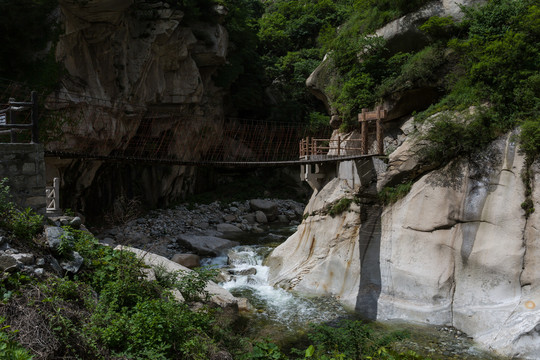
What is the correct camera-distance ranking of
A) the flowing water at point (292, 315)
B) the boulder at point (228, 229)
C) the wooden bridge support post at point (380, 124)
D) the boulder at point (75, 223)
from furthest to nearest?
the boulder at point (228, 229), the wooden bridge support post at point (380, 124), the flowing water at point (292, 315), the boulder at point (75, 223)

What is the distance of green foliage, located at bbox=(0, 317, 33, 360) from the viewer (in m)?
3.10

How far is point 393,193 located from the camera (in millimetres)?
8914

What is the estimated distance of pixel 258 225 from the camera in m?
18.1

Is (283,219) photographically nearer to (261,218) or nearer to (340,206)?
(261,218)

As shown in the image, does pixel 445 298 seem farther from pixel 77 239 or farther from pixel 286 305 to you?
pixel 77 239

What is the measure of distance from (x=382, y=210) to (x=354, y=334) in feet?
12.7

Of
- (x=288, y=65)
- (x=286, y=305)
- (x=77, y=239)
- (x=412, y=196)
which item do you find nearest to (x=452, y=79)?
(x=412, y=196)

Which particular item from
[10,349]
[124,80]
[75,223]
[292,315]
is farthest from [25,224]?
[124,80]

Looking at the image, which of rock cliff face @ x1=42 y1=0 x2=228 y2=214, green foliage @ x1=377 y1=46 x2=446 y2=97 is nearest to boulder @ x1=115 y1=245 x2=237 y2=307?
rock cliff face @ x1=42 y1=0 x2=228 y2=214

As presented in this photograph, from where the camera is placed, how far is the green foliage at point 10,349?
3.10 metres

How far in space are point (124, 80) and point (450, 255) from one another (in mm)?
11792

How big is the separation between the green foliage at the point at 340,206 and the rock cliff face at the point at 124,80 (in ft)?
17.2

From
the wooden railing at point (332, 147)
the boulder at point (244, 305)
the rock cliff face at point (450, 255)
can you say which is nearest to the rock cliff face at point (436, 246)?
the rock cliff face at point (450, 255)

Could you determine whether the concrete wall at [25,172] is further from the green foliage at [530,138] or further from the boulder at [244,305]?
the green foliage at [530,138]
